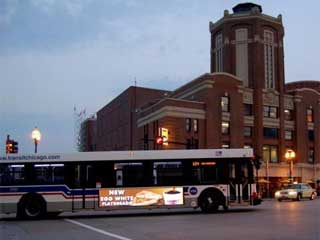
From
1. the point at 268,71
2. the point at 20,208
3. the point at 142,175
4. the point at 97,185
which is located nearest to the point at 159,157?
the point at 142,175

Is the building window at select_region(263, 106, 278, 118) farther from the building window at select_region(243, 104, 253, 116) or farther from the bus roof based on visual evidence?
the bus roof

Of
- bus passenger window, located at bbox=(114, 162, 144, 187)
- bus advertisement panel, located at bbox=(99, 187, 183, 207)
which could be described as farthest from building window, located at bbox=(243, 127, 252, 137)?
bus passenger window, located at bbox=(114, 162, 144, 187)

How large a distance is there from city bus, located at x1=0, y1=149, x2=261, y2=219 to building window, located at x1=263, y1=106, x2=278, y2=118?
59950 millimetres

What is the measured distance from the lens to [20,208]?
2548 centimetres

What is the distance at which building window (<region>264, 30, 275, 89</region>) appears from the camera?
87.9 metres

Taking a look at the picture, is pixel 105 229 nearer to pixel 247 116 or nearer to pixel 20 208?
pixel 20 208

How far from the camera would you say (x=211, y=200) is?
2659 cm

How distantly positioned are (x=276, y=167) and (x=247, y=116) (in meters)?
8.67

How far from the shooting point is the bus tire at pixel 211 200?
26547 millimetres

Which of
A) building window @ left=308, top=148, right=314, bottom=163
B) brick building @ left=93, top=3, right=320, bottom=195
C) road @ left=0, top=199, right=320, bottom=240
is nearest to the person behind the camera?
road @ left=0, top=199, right=320, bottom=240

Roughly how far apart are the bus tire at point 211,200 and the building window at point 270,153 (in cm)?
5883

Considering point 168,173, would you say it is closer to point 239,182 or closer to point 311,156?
point 239,182

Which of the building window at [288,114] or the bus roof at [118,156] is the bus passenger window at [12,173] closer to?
the bus roof at [118,156]

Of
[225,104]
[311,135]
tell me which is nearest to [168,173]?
[225,104]
